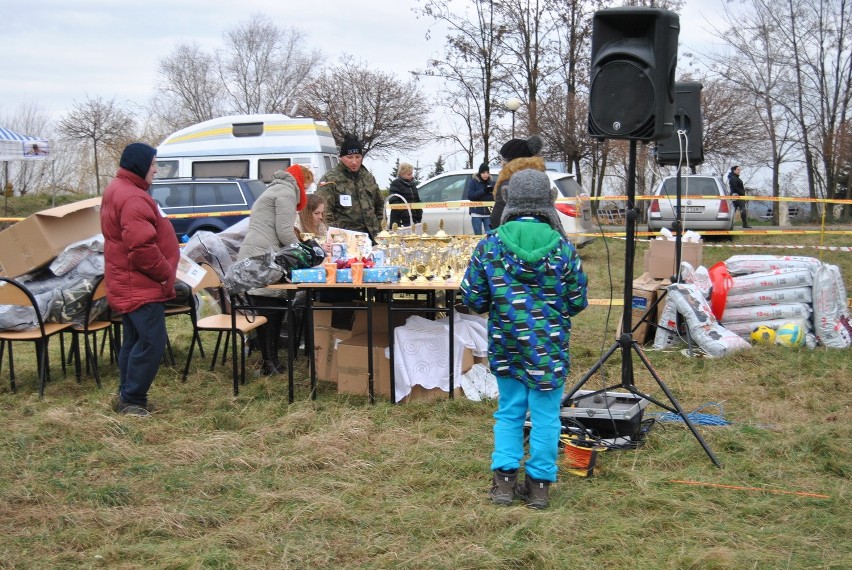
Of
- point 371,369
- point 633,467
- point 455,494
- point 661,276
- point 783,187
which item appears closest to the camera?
point 455,494

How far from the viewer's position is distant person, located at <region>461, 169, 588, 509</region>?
3.90 metres

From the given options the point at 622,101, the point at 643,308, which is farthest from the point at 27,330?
the point at 643,308

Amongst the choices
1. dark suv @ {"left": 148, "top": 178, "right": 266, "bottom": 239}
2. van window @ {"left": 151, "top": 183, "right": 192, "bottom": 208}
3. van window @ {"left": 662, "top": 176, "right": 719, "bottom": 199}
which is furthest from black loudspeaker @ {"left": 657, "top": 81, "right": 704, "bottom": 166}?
van window @ {"left": 662, "top": 176, "right": 719, "bottom": 199}

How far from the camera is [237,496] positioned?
420cm

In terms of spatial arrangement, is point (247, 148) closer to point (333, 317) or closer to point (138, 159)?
point (333, 317)

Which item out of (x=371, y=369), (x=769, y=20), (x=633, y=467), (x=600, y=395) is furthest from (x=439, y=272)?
(x=769, y=20)

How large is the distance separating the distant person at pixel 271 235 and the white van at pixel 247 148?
9273 millimetres

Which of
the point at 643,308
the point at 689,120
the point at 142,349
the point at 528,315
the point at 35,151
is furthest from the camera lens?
the point at 35,151

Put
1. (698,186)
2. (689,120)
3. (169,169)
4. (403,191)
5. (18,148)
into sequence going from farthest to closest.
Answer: (18,148), (698,186), (169,169), (403,191), (689,120)

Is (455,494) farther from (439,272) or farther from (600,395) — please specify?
(439,272)

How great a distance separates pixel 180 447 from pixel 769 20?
85.9ft

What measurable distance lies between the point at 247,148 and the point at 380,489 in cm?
1288

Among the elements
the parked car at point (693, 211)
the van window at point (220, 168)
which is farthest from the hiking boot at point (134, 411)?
the parked car at point (693, 211)

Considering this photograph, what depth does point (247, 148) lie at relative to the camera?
53.3 feet
